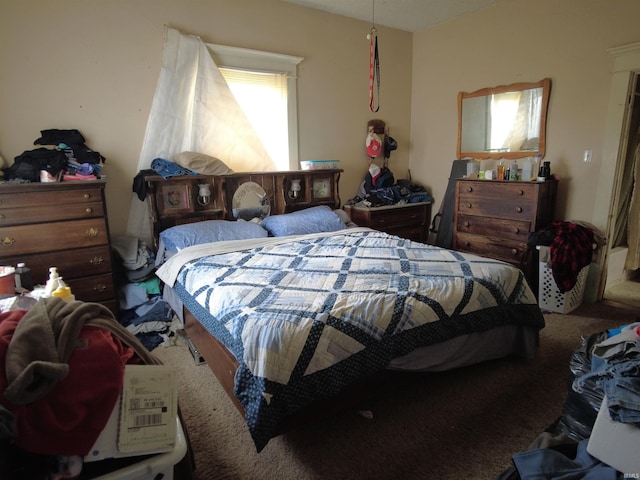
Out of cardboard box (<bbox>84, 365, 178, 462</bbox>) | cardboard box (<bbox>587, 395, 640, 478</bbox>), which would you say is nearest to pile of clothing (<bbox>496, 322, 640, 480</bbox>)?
cardboard box (<bbox>587, 395, 640, 478</bbox>)

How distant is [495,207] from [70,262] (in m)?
3.48

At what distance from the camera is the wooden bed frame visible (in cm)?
173

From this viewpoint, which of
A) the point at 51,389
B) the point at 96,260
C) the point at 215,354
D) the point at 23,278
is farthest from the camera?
the point at 96,260

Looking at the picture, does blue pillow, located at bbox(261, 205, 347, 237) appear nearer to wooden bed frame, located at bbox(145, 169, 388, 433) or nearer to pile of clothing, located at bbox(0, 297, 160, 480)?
wooden bed frame, located at bbox(145, 169, 388, 433)

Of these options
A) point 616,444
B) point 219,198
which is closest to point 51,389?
point 616,444

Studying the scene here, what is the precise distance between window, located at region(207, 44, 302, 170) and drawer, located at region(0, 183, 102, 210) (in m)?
1.56

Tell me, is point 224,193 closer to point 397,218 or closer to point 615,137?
point 397,218

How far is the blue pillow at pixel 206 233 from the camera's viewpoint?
2785mm

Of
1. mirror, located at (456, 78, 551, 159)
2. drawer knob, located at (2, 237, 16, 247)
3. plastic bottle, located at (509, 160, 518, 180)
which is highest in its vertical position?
mirror, located at (456, 78, 551, 159)

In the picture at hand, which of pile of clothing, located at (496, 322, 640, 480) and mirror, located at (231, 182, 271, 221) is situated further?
mirror, located at (231, 182, 271, 221)

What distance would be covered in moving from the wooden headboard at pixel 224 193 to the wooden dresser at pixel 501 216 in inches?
51.5

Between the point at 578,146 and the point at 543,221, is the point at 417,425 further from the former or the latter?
the point at 578,146

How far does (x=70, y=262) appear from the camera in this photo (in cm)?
247

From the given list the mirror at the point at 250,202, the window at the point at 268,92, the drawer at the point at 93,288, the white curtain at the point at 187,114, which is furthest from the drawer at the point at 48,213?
the window at the point at 268,92
